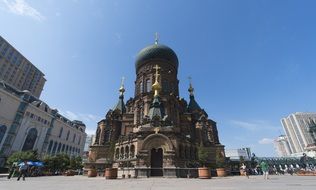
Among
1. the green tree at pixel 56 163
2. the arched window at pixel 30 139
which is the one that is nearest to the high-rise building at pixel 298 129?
the green tree at pixel 56 163

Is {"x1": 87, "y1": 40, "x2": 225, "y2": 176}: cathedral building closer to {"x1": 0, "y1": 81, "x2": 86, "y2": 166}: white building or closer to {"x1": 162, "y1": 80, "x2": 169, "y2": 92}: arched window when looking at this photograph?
{"x1": 162, "y1": 80, "x2": 169, "y2": 92}: arched window

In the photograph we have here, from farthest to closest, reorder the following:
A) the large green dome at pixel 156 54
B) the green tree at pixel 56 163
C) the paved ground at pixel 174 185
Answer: the large green dome at pixel 156 54, the green tree at pixel 56 163, the paved ground at pixel 174 185

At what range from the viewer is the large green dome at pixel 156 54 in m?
42.8

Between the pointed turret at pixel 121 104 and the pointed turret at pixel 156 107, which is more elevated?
the pointed turret at pixel 121 104

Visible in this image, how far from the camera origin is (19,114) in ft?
173

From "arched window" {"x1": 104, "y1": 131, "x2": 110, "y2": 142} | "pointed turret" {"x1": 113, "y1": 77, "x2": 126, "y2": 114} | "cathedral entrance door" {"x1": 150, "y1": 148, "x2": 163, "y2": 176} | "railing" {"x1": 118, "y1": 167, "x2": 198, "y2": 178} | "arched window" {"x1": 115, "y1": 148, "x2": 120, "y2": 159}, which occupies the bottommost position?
"railing" {"x1": 118, "y1": 167, "x2": 198, "y2": 178}

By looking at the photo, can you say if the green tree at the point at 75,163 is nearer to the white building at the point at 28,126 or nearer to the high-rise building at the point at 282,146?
the white building at the point at 28,126

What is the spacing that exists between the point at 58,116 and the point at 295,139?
151 metres

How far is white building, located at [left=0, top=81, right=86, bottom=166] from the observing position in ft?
159

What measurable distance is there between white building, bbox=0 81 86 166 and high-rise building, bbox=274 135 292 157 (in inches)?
6924

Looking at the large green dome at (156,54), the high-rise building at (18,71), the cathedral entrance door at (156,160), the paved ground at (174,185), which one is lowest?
the paved ground at (174,185)

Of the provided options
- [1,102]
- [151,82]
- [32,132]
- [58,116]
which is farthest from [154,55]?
[58,116]

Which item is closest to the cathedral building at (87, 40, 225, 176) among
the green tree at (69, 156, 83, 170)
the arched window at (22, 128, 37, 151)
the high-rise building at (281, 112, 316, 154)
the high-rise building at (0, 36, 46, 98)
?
the green tree at (69, 156, 83, 170)

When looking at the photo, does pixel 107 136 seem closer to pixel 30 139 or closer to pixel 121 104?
pixel 121 104
